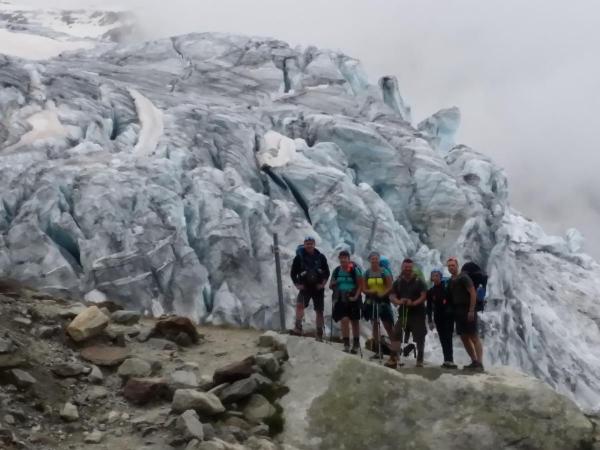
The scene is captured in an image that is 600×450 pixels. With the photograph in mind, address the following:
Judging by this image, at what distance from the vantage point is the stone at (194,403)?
7.96 m

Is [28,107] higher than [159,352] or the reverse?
higher

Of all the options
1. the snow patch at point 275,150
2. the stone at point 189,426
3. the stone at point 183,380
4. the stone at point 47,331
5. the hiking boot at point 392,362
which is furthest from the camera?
the snow patch at point 275,150

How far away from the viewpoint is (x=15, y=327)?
934cm

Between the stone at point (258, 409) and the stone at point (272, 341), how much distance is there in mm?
1505

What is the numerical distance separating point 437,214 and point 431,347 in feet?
31.9

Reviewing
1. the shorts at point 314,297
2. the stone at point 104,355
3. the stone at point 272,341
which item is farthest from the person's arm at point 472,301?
the stone at point 104,355

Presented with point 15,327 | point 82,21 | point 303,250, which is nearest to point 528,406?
point 303,250

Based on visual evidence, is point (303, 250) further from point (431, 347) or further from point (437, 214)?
point (437, 214)

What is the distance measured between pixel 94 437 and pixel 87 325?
253 cm

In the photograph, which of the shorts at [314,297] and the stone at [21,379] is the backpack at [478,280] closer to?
the shorts at [314,297]

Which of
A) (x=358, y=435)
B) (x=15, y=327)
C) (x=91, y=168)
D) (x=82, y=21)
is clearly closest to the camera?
(x=358, y=435)

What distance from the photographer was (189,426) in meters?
7.52

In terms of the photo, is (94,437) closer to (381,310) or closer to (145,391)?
(145,391)

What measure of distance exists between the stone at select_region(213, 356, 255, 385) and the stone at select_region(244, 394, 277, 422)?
336 millimetres
